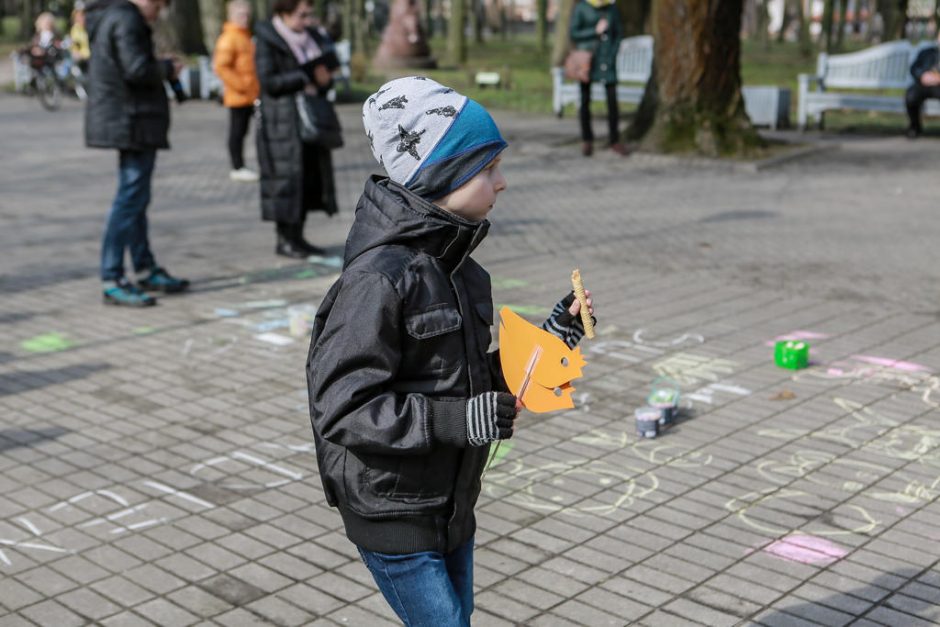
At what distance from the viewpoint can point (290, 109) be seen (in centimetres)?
870

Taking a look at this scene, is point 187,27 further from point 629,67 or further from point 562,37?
point 629,67

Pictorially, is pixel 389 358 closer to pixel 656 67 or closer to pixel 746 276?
pixel 746 276

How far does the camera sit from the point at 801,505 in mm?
4715

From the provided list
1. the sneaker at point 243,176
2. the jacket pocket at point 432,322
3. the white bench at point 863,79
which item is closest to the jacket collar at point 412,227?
the jacket pocket at point 432,322

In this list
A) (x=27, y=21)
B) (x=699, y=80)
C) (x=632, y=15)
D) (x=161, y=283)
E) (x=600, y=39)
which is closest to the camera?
(x=161, y=283)

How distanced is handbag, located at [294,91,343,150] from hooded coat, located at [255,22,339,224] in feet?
0.17

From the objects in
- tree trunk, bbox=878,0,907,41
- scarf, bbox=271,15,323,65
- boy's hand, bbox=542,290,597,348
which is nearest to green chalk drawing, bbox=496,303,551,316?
scarf, bbox=271,15,323,65

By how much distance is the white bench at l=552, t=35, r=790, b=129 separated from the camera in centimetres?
1694

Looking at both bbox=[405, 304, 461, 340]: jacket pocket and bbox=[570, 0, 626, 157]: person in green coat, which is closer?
bbox=[405, 304, 461, 340]: jacket pocket

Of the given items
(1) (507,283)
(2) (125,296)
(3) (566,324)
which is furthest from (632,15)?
(3) (566,324)

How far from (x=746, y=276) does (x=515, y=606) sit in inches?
201

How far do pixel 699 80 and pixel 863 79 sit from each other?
4548 mm

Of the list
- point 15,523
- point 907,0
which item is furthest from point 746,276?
point 907,0

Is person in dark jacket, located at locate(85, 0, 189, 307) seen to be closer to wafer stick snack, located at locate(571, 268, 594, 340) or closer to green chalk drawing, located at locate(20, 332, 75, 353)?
green chalk drawing, located at locate(20, 332, 75, 353)
